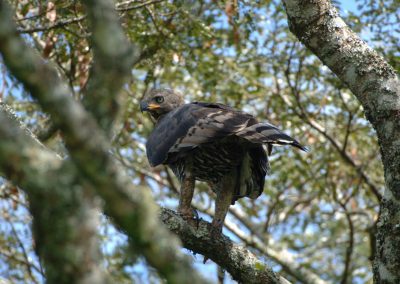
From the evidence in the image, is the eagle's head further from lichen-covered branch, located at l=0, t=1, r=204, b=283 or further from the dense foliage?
lichen-covered branch, located at l=0, t=1, r=204, b=283

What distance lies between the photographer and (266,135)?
15.8 ft

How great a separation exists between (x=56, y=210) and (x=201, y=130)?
3.25m

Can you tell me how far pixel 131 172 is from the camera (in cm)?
1054

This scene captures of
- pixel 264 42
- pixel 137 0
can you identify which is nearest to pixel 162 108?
pixel 137 0

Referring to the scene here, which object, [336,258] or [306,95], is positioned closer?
[306,95]

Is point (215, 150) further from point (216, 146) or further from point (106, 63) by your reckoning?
point (106, 63)

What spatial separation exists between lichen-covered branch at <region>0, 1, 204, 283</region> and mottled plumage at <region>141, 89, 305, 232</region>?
2862mm

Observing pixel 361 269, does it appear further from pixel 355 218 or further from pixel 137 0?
pixel 137 0

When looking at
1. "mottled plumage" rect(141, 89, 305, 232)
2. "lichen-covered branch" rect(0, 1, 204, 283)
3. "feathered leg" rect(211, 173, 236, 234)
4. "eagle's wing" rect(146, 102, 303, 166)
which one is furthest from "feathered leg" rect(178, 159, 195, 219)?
"lichen-covered branch" rect(0, 1, 204, 283)

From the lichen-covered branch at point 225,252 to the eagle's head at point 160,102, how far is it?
260 cm

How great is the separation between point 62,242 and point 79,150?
287mm

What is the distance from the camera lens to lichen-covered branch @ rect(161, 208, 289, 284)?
4.34m

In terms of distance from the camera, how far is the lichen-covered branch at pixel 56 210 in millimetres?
1923

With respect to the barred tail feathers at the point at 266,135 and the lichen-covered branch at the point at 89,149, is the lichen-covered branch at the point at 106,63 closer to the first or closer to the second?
the lichen-covered branch at the point at 89,149
